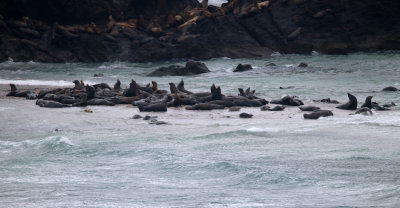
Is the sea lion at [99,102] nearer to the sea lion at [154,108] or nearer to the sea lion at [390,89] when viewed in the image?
the sea lion at [154,108]

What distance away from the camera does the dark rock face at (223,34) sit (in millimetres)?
36344

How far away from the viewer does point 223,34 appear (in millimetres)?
37000

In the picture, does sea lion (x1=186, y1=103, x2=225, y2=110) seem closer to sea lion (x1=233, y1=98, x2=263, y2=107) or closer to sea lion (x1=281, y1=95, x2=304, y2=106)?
sea lion (x1=233, y1=98, x2=263, y2=107)

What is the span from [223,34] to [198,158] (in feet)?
93.5

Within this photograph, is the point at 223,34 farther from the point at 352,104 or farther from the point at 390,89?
the point at 352,104

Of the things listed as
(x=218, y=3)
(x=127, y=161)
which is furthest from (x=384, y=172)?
(x=218, y=3)

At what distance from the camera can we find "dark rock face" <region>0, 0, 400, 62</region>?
36344mm

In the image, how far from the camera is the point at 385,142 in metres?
9.84

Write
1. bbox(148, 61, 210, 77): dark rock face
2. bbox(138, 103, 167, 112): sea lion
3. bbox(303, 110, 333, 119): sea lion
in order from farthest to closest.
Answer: bbox(148, 61, 210, 77): dark rock face < bbox(138, 103, 167, 112): sea lion < bbox(303, 110, 333, 119): sea lion

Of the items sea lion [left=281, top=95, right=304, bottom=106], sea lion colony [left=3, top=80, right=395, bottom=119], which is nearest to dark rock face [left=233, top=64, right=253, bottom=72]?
sea lion colony [left=3, top=80, right=395, bottom=119]

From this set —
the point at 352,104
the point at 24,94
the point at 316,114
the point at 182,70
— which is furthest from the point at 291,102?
the point at 182,70

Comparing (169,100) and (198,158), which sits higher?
(169,100)

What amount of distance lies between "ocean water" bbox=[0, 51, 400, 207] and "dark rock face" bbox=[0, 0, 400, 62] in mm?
19521

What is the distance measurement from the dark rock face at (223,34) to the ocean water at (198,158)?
64.0 feet
